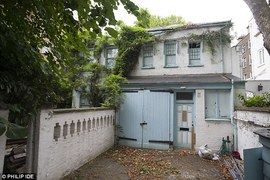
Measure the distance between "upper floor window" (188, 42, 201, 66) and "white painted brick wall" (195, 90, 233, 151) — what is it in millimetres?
2576

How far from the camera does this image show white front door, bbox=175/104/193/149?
13.7m

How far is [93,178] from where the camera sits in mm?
8273

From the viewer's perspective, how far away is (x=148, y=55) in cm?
1653

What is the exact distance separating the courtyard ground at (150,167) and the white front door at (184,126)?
1.10 m

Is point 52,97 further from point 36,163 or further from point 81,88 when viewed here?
point 81,88

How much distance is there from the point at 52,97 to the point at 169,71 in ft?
36.3

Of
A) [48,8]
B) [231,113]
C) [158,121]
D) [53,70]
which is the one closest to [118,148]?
[158,121]

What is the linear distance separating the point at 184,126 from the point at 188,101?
1397mm

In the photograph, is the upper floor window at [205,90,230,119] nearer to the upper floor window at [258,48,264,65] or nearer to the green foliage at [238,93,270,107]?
the green foliage at [238,93,270,107]

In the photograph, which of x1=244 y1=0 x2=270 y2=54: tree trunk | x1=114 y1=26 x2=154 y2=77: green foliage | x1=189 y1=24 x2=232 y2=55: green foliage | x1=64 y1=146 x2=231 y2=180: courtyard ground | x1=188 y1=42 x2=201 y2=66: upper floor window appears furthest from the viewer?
x1=114 y1=26 x2=154 y2=77: green foliage

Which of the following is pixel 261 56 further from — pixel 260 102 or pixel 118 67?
pixel 260 102

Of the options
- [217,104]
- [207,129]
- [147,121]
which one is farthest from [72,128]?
[217,104]

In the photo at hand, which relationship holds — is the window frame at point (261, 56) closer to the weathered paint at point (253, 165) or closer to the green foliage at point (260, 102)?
the green foliage at point (260, 102)

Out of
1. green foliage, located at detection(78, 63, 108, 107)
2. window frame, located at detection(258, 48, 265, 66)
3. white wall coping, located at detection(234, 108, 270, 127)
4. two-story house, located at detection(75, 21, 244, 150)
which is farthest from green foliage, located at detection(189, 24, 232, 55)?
window frame, located at detection(258, 48, 265, 66)
